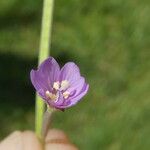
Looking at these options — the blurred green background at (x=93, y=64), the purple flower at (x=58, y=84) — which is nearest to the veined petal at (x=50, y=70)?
the purple flower at (x=58, y=84)

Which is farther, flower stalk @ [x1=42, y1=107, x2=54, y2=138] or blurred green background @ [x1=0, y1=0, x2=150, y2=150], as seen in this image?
blurred green background @ [x1=0, y1=0, x2=150, y2=150]

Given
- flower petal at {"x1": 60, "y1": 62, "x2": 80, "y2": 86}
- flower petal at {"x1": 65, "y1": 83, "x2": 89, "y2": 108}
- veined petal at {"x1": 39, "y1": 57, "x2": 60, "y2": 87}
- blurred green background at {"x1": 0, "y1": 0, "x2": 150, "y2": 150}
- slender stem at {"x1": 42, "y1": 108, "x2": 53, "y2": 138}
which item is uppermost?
blurred green background at {"x1": 0, "y1": 0, "x2": 150, "y2": 150}

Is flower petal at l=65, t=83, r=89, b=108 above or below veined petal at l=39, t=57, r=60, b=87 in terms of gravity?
below

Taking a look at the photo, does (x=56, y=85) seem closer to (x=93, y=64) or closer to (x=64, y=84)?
(x=64, y=84)

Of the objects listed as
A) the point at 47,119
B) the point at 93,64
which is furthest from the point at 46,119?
the point at 93,64

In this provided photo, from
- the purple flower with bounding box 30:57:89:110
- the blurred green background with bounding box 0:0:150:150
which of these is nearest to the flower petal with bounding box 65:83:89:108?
the purple flower with bounding box 30:57:89:110

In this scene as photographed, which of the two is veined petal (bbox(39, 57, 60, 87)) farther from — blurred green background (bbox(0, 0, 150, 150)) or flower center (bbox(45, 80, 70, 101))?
blurred green background (bbox(0, 0, 150, 150))
